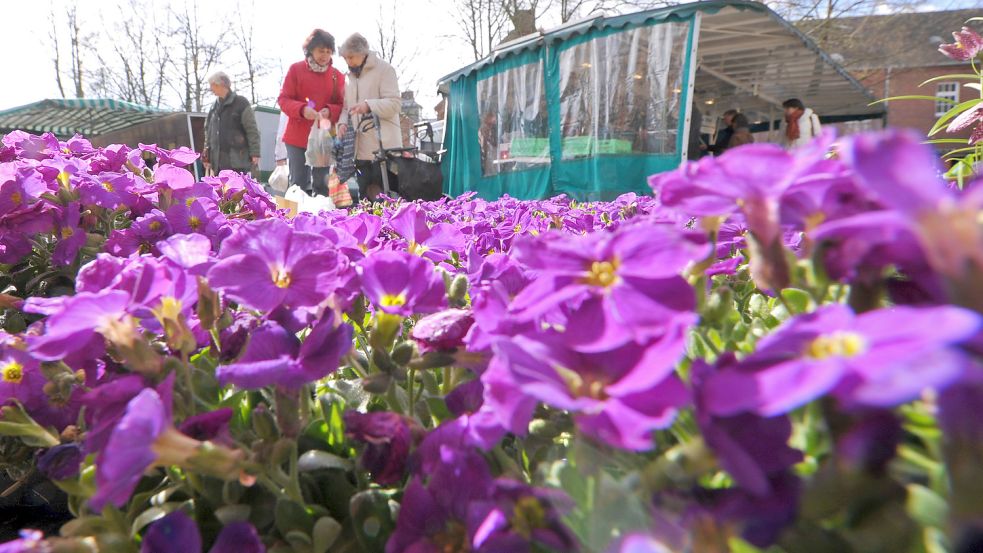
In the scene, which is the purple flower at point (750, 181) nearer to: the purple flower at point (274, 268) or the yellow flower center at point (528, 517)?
A: the yellow flower center at point (528, 517)

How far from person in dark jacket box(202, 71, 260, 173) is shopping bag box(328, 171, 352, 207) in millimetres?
2091

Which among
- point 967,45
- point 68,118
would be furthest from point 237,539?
point 68,118

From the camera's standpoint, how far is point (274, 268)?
0.69m

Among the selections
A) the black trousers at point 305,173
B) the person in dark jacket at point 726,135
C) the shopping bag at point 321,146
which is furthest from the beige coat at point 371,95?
the person in dark jacket at point 726,135

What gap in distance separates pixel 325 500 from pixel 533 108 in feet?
35.3

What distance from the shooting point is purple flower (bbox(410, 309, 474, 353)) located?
0.67 m

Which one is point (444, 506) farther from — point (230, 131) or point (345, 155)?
point (230, 131)

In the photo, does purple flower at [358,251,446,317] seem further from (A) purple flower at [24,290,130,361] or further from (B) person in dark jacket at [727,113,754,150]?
(B) person in dark jacket at [727,113,754,150]

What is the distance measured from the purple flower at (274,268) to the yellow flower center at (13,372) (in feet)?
1.33

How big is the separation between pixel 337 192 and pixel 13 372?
4722mm

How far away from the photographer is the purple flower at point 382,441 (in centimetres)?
61

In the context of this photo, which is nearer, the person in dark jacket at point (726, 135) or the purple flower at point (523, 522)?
the purple flower at point (523, 522)

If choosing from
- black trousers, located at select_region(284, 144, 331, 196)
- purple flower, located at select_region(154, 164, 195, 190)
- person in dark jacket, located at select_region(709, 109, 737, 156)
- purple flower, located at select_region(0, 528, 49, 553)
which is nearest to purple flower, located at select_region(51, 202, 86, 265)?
purple flower, located at select_region(154, 164, 195, 190)

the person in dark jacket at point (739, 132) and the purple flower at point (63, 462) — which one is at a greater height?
the person in dark jacket at point (739, 132)
